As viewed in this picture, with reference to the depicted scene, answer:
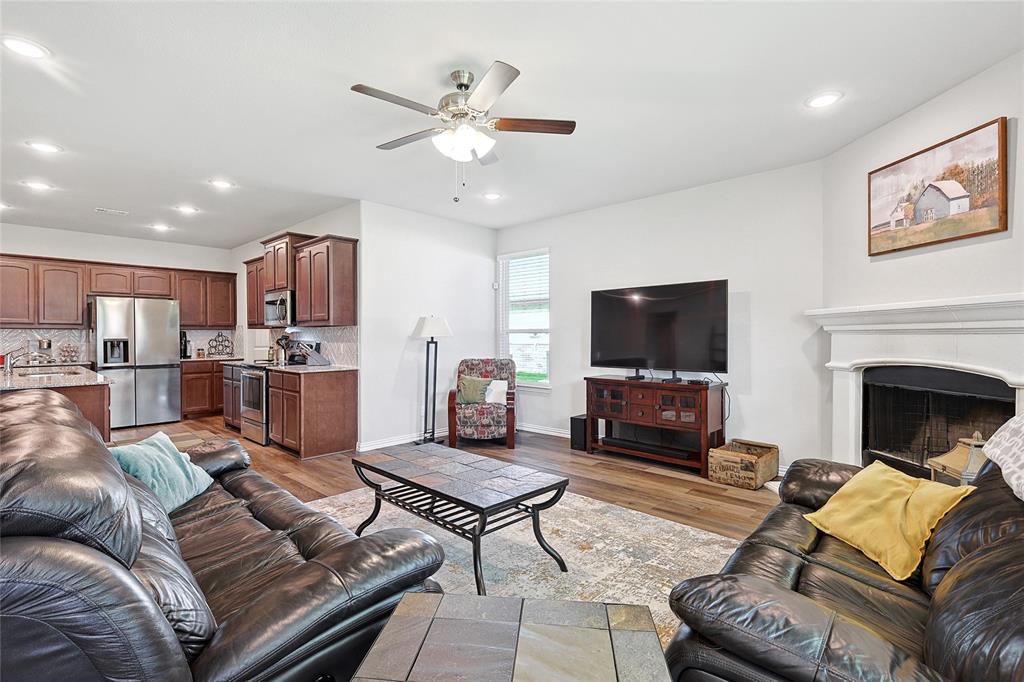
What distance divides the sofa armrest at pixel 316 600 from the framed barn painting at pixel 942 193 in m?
3.36

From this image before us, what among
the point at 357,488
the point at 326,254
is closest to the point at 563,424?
the point at 357,488

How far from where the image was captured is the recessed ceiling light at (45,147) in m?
3.53

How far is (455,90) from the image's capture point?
111 inches

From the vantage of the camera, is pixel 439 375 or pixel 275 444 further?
pixel 439 375

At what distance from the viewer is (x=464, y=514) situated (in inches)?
96.8

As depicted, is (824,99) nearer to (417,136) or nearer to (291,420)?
(417,136)

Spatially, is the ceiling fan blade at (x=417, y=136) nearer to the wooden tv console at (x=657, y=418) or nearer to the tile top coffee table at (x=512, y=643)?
the tile top coffee table at (x=512, y=643)

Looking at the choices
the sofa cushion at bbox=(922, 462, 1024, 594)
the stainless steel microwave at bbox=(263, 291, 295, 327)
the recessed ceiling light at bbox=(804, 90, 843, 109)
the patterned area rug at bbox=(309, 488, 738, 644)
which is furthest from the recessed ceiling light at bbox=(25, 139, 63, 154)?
the sofa cushion at bbox=(922, 462, 1024, 594)

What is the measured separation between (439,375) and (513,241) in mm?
2032

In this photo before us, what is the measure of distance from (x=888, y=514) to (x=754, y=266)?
9.75ft

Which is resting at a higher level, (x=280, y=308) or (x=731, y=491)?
(x=280, y=308)

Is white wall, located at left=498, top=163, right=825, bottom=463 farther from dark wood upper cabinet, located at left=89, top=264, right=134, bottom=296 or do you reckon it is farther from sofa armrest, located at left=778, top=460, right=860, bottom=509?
dark wood upper cabinet, located at left=89, top=264, right=134, bottom=296

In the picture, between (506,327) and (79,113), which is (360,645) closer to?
(79,113)

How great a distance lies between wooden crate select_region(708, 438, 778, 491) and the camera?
3805 mm
